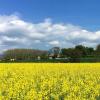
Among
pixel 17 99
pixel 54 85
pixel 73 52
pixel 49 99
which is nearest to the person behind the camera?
pixel 17 99

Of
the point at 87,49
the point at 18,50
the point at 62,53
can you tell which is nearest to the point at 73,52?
the point at 62,53

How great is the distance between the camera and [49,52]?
7550 centimetres

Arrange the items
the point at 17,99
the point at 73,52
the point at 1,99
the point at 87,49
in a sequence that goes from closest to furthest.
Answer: the point at 1,99, the point at 17,99, the point at 73,52, the point at 87,49

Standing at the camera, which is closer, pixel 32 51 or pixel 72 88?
pixel 72 88

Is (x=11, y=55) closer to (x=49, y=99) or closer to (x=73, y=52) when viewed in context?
(x=73, y=52)

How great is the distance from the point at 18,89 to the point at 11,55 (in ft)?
216

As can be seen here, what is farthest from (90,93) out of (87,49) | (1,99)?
(87,49)

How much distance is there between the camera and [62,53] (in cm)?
7319

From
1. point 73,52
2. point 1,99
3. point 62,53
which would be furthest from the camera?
point 62,53

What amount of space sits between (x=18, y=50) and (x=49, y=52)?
26.2 feet

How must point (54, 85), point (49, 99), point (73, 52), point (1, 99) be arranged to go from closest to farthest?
point (1, 99)
point (49, 99)
point (54, 85)
point (73, 52)

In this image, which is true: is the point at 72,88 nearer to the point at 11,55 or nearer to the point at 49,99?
the point at 49,99

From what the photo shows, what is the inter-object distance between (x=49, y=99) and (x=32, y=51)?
6952 cm

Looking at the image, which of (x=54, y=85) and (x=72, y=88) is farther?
(x=54, y=85)
